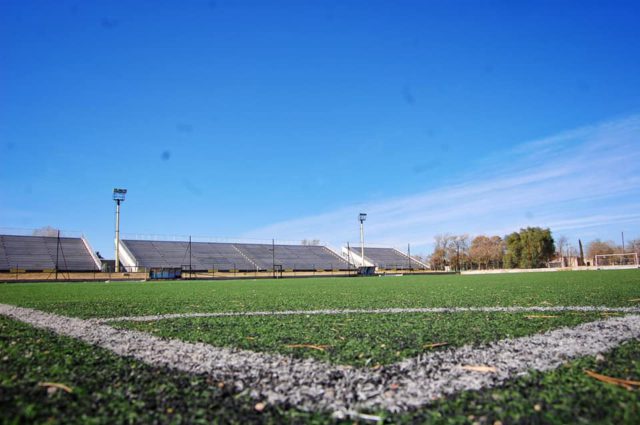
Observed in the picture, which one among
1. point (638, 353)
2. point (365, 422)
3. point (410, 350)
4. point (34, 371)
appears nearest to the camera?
point (365, 422)

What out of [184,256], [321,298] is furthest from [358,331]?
[184,256]

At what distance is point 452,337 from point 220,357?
6.07 ft

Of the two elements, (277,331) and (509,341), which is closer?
(509,341)

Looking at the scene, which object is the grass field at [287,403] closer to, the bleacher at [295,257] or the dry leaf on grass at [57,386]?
the dry leaf on grass at [57,386]

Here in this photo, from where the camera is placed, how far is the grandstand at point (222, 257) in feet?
159

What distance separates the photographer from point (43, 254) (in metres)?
44.8

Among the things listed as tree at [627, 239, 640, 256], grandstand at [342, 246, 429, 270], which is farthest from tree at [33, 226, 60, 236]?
tree at [627, 239, 640, 256]

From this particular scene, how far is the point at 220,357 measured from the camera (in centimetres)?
281

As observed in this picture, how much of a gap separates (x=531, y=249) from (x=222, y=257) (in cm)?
4322

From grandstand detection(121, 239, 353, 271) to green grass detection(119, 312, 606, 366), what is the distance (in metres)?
40.2

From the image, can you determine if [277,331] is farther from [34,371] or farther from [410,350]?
[34,371]

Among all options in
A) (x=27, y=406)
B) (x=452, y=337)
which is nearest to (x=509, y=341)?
(x=452, y=337)

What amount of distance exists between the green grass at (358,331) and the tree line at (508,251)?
2289 inches

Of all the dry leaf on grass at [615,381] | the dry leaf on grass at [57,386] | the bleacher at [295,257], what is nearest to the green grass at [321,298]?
the dry leaf on grass at [57,386]
